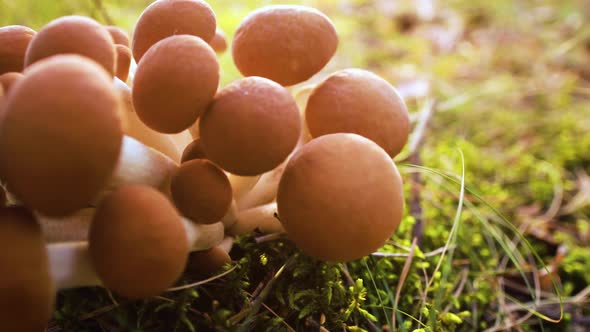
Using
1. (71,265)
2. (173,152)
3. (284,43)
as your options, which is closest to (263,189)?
(173,152)

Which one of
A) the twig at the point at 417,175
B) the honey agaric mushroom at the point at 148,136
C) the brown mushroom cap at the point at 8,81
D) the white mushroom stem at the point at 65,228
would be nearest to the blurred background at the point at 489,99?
the twig at the point at 417,175

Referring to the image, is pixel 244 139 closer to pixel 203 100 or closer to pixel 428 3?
pixel 203 100

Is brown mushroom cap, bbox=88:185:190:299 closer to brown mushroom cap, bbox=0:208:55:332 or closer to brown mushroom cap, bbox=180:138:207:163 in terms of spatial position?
brown mushroom cap, bbox=0:208:55:332

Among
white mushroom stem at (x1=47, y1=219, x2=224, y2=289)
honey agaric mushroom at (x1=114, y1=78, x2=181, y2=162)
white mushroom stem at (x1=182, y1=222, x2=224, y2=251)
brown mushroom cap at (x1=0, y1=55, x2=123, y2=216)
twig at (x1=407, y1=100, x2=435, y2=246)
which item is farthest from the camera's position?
twig at (x1=407, y1=100, x2=435, y2=246)

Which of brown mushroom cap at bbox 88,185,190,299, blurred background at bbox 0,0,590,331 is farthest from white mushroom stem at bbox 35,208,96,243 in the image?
blurred background at bbox 0,0,590,331

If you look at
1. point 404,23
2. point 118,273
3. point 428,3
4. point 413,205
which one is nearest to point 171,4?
point 118,273

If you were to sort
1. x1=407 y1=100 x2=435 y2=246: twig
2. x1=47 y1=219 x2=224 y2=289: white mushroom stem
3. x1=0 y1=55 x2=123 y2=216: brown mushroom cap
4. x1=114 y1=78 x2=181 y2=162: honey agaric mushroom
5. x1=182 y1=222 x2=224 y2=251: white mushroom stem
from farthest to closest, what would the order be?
1. x1=407 y1=100 x2=435 y2=246: twig
2. x1=114 y1=78 x2=181 y2=162: honey agaric mushroom
3. x1=182 y1=222 x2=224 y2=251: white mushroom stem
4. x1=47 y1=219 x2=224 y2=289: white mushroom stem
5. x1=0 y1=55 x2=123 y2=216: brown mushroom cap

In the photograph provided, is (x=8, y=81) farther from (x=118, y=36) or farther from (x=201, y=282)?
(x=201, y=282)

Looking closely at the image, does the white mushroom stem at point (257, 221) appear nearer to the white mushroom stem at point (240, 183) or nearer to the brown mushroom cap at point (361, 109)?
the white mushroom stem at point (240, 183)
